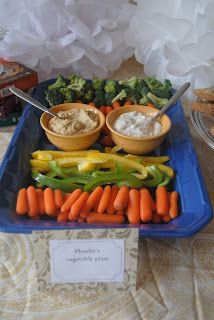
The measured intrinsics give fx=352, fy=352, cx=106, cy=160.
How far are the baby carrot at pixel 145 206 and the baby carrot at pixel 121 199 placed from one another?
0.04 metres

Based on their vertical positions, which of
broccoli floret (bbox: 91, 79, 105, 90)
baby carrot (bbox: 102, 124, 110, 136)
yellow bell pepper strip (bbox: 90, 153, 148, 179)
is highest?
broccoli floret (bbox: 91, 79, 105, 90)

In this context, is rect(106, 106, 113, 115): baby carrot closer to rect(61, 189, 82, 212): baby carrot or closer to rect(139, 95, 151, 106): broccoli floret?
rect(139, 95, 151, 106): broccoli floret

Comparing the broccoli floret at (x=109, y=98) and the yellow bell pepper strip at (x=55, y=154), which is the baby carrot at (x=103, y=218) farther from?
the broccoli floret at (x=109, y=98)

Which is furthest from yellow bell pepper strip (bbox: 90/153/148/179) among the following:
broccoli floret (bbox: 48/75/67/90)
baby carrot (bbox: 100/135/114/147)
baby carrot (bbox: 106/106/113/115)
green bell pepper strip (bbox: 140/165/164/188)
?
broccoli floret (bbox: 48/75/67/90)

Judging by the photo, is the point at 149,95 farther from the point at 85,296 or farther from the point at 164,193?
the point at 85,296

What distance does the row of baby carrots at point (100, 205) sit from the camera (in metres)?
0.76

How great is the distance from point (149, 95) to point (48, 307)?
751 millimetres

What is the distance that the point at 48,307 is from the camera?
65 centimetres

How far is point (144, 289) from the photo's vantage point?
2.24ft

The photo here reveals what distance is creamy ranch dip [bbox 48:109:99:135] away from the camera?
99 centimetres

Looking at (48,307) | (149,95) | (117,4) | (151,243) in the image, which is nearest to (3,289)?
(48,307)

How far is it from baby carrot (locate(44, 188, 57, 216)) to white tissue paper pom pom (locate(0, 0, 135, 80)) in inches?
25.7

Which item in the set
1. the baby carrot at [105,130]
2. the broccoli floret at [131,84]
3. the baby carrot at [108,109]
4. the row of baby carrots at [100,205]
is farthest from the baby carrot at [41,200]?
the broccoli floret at [131,84]

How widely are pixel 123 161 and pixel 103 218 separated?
209mm
